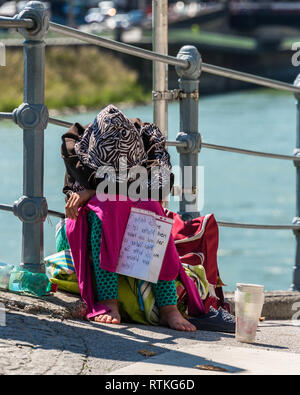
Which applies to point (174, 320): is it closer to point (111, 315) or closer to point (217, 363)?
point (111, 315)

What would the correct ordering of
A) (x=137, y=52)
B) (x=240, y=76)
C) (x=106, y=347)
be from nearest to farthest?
(x=106, y=347) → (x=137, y=52) → (x=240, y=76)

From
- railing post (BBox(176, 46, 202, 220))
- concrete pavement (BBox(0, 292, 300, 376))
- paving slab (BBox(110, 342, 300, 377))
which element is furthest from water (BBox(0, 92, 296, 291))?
paving slab (BBox(110, 342, 300, 377))

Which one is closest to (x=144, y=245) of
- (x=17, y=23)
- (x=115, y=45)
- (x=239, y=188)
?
(x=115, y=45)

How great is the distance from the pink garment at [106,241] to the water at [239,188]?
7.11 m

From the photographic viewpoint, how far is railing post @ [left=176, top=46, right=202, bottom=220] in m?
4.19

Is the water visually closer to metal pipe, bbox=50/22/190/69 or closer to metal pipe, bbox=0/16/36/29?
metal pipe, bbox=50/22/190/69

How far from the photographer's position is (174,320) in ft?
11.4

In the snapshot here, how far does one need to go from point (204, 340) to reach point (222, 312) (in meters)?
0.44

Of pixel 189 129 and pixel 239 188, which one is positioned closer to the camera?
pixel 189 129

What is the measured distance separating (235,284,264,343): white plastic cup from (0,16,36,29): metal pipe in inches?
48.0

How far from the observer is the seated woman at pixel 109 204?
11.3 feet

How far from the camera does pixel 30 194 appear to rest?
3.48 meters

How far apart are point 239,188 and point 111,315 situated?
17311 millimetres
